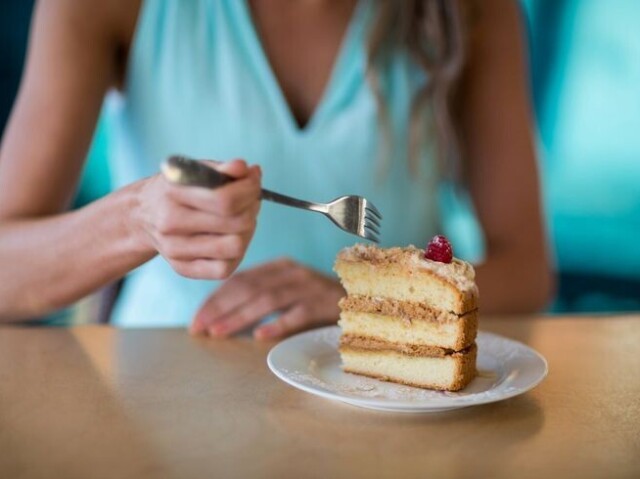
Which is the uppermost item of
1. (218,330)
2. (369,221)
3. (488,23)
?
(488,23)

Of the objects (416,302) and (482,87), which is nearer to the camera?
(416,302)

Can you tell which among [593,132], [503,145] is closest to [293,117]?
[503,145]

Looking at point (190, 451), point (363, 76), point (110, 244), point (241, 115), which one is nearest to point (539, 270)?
point (363, 76)

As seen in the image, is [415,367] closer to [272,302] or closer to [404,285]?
[404,285]

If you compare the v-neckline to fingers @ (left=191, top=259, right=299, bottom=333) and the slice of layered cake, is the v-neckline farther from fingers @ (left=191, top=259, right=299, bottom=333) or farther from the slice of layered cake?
the slice of layered cake

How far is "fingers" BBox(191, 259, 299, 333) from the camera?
125cm

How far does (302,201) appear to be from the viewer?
3.13ft

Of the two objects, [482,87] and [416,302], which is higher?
[482,87]

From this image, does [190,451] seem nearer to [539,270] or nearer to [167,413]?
[167,413]

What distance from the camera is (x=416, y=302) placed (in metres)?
1.01

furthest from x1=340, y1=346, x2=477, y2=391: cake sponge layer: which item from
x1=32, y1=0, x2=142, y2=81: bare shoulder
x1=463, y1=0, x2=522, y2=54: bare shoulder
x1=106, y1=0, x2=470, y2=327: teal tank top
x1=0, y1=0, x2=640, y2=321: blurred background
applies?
x1=0, y1=0, x2=640, y2=321: blurred background

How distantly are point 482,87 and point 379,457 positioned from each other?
110cm

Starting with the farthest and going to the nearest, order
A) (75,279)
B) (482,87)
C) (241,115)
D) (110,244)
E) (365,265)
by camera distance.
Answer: (482,87), (241,115), (75,279), (110,244), (365,265)

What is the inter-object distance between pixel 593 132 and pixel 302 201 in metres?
2.30
